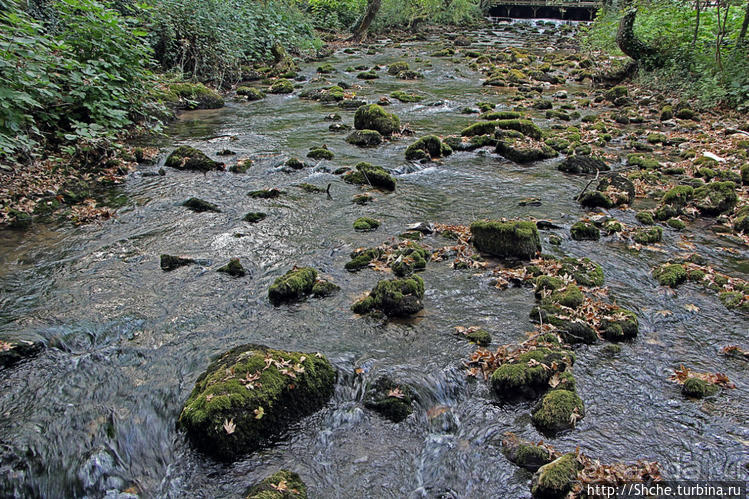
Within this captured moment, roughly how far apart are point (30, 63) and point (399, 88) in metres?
14.4

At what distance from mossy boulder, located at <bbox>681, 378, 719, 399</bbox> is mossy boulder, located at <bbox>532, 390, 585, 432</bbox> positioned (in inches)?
46.4

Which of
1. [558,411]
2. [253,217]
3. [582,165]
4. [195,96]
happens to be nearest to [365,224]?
[253,217]

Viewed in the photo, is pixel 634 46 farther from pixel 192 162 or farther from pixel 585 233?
pixel 192 162

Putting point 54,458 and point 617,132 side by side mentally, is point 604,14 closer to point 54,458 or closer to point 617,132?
point 617,132

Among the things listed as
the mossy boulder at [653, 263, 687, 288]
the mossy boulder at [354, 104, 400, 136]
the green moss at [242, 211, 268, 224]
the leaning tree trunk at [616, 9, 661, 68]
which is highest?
the leaning tree trunk at [616, 9, 661, 68]

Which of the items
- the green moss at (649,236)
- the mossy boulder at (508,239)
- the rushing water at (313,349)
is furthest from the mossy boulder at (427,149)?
the green moss at (649,236)

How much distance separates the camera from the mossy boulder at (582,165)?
11352mm

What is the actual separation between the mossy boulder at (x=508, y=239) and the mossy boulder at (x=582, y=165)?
447cm

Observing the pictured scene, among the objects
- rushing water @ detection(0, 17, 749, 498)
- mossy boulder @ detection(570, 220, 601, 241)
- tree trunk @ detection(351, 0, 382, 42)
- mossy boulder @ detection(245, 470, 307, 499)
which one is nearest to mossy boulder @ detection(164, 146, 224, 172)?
rushing water @ detection(0, 17, 749, 498)

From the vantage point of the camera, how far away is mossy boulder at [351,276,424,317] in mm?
6242

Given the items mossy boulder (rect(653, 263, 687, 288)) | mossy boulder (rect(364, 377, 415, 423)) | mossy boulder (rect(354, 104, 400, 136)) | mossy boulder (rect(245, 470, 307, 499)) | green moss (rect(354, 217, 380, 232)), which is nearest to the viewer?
mossy boulder (rect(245, 470, 307, 499))

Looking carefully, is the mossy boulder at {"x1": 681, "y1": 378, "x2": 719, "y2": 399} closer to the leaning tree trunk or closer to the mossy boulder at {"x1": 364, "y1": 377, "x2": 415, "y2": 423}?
the mossy boulder at {"x1": 364, "y1": 377, "x2": 415, "y2": 423}

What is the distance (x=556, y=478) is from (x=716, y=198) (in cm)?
784

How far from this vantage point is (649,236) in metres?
8.16
